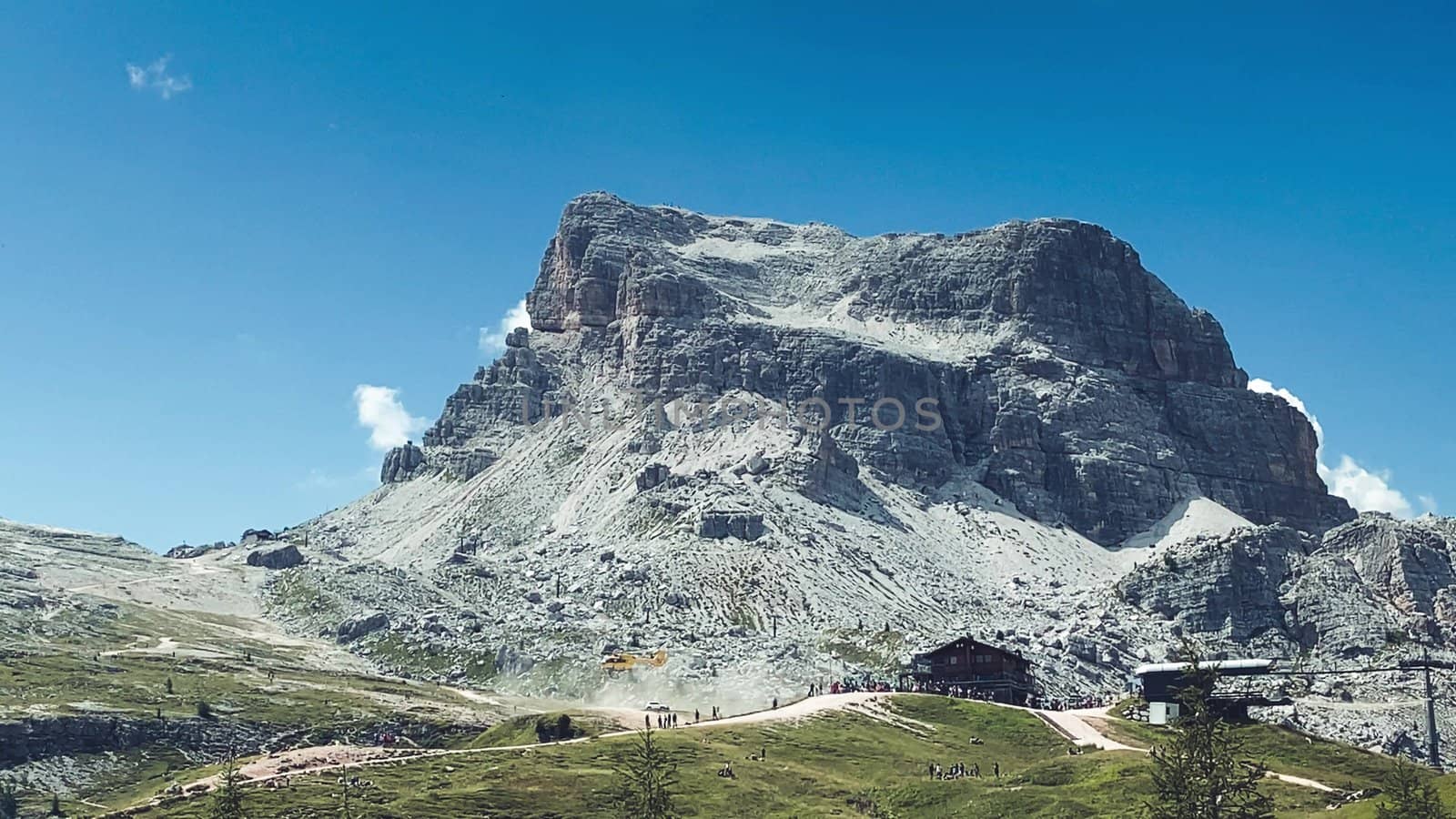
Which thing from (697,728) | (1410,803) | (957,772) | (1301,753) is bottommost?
(957,772)

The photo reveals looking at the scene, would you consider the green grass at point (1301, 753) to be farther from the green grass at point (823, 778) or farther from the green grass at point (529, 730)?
the green grass at point (529, 730)

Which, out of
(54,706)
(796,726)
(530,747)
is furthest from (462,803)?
(54,706)

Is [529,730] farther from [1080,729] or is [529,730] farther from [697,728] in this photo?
[1080,729]

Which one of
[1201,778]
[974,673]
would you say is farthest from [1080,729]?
[1201,778]

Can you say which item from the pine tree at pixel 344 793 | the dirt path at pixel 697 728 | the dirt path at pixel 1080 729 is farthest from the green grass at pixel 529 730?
the dirt path at pixel 1080 729

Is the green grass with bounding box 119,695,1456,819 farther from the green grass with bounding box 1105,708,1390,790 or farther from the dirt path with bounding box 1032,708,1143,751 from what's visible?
the dirt path with bounding box 1032,708,1143,751

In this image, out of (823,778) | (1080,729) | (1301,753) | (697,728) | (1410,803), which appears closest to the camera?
(1410,803)

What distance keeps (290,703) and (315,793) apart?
86129mm

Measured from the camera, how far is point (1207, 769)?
70.9 meters

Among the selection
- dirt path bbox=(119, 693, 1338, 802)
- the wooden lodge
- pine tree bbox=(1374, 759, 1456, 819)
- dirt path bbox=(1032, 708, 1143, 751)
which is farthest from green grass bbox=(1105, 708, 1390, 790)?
the wooden lodge

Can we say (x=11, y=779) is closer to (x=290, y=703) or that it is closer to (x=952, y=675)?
(x=290, y=703)

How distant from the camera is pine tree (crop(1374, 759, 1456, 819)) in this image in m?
81.3

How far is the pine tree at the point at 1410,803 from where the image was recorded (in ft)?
267

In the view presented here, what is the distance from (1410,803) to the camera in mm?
82688
